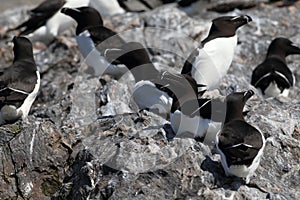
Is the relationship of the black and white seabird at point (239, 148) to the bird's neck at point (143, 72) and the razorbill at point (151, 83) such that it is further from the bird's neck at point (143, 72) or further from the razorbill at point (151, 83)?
the bird's neck at point (143, 72)

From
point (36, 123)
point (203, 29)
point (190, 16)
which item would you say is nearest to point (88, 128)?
point (36, 123)

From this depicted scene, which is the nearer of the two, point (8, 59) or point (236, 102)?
point (236, 102)

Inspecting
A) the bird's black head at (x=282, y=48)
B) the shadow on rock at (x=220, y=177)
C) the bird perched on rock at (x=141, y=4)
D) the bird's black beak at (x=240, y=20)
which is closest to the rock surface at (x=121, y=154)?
the shadow on rock at (x=220, y=177)

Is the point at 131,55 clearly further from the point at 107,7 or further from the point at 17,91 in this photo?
the point at 107,7

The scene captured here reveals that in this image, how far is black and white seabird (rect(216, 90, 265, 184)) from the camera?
732 centimetres

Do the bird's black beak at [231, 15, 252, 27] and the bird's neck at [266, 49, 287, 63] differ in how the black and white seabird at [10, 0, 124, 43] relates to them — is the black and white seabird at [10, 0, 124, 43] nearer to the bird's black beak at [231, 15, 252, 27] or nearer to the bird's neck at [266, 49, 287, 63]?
the bird's neck at [266, 49, 287, 63]

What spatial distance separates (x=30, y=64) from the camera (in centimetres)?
1035

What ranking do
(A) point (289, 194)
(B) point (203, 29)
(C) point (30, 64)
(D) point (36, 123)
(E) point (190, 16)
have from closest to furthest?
1. (A) point (289, 194)
2. (D) point (36, 123)
3. (C) point (30, 64)
4. (B) point (203, 29)
5. (E) point (190, 16)

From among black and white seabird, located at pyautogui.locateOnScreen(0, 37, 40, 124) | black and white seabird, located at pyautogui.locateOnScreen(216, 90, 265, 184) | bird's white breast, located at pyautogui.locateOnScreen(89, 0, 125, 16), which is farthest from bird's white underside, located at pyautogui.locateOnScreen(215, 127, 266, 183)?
bird's white breast, located at pyautogui.locateOnScreen(89, 0, 125, 16)

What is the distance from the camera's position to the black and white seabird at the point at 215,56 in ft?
34.7

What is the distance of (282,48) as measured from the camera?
12.6 m

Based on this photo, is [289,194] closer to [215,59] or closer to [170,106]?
[170,106]

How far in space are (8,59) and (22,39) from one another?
419 cm

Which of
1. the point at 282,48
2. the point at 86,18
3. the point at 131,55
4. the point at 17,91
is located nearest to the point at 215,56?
the point at 131,55
